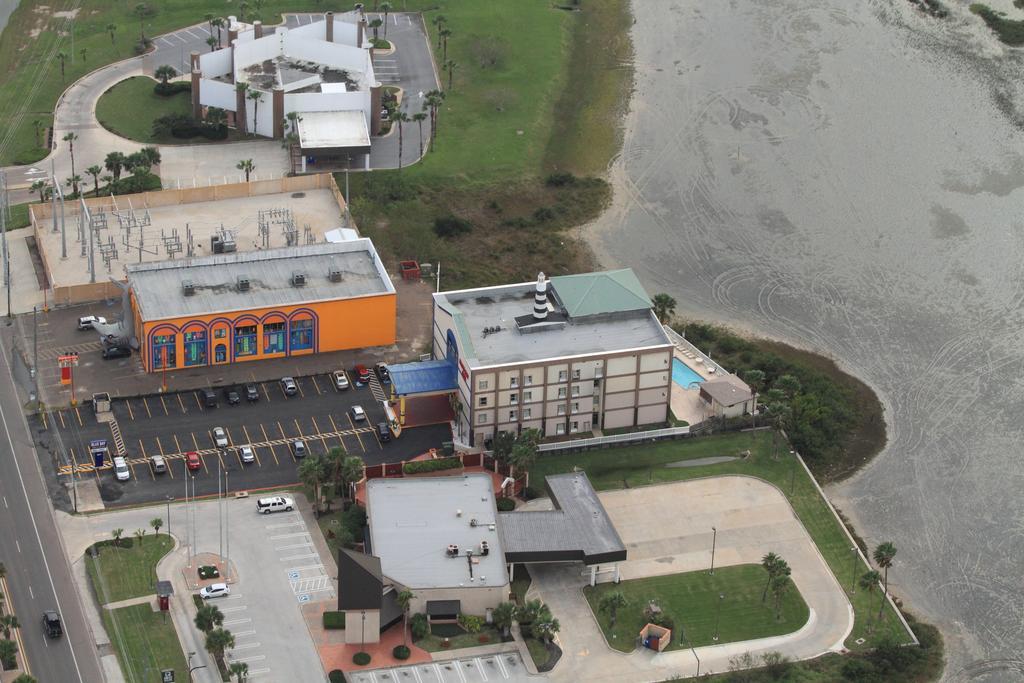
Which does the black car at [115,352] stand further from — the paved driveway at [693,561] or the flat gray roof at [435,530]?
the paved driveway at [693,561]

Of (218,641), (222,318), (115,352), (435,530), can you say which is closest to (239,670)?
(218,641)

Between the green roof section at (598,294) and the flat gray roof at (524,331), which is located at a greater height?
the green roof section at (598,294)

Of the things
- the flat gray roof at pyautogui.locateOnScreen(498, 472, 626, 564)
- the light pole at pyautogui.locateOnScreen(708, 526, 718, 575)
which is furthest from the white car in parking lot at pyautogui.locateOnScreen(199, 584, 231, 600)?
the light pole at pyautogui.locateOnScreen(708, 526, 718, 575)

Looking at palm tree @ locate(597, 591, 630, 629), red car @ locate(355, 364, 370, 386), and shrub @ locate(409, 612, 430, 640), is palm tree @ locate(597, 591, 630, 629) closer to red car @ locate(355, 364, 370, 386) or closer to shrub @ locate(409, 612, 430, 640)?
shrub @ locate(409, 612, 430, 640)

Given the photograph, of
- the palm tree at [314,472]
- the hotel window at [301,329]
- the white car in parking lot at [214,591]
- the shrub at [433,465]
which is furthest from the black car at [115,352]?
the white car in parking lot at [214,591]

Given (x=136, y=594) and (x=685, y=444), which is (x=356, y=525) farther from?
(x=685, y=444)

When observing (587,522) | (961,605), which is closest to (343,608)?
(587,522)

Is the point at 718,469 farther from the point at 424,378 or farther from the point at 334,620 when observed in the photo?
the point at 334,620
